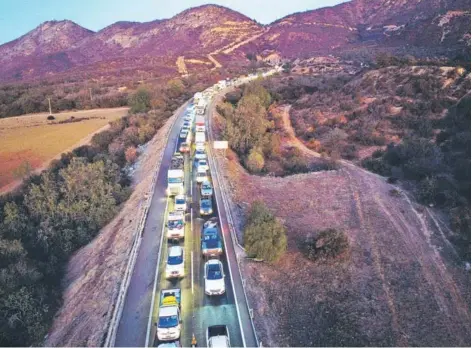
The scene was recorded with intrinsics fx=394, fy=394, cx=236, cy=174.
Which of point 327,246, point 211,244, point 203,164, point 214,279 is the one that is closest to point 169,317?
point 214,279

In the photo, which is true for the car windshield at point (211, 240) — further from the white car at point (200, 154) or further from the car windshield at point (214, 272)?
the white car at point (200, 154)

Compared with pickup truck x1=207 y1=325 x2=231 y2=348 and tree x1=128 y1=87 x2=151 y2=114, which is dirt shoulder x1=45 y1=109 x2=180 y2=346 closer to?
pickup truck x1=207 y1=325 x2=231 y2=348

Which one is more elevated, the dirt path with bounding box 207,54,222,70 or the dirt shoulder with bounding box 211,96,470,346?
the dirt path with bounding box 207,54,222,70

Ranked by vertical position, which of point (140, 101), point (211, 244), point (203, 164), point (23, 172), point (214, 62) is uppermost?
point (214, 62)

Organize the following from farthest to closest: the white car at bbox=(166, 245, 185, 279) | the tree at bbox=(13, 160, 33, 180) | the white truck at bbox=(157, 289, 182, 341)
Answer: the tree at bbox=(13, 160, 33, 180)
the white car at bbox=(166, 245, 185, 279)
the white truck at bbox=(157, 289, 182, 341)

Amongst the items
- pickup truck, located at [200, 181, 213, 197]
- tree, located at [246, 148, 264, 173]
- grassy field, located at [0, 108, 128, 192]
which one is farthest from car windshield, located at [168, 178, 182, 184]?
grassy field, located at [0, 108, 128, 192]

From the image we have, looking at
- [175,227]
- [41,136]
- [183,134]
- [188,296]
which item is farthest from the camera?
[41,136]

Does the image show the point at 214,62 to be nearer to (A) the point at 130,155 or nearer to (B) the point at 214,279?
(A) the point at 130,155
